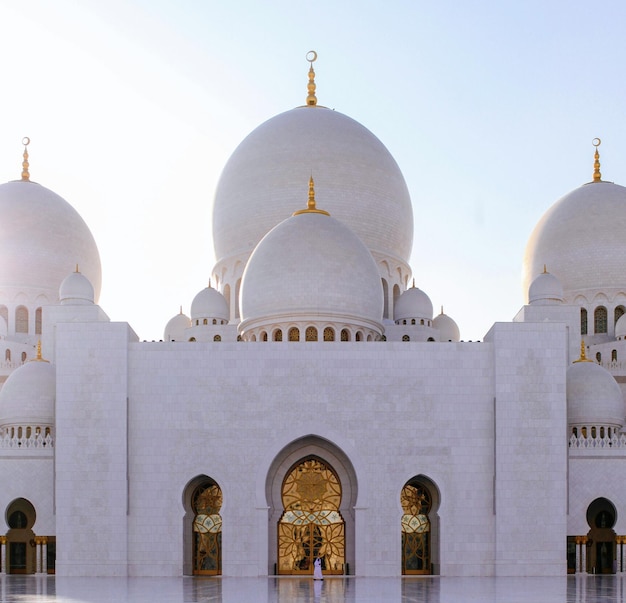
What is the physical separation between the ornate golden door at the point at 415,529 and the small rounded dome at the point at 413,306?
5.53 meters

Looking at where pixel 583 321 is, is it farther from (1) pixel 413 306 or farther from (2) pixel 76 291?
(2) pixel 76 291

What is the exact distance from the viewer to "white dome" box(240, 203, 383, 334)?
20.8 m

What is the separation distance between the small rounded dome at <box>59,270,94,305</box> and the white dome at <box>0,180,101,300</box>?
3.68 m

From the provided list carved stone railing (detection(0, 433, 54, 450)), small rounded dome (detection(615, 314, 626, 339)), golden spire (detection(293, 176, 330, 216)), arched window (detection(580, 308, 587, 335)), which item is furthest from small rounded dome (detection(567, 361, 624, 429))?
carved stone railing (detection(0, 433, 54, 450))

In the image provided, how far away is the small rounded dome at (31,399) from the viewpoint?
20.5 m

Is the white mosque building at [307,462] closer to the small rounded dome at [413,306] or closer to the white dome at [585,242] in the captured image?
the small rounded dome at [413,306]

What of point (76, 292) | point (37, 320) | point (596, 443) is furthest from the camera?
point (37, 320)

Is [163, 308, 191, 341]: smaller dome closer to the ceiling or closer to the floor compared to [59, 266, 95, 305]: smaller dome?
closer to the floor

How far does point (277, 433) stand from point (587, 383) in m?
6.21

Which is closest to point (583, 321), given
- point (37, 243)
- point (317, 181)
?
point (317, 181)

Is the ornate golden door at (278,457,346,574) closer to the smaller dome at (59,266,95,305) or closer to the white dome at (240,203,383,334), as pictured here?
the white dome at (240,203,383,334)

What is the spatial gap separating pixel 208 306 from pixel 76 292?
10.2ft

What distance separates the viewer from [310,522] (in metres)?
19.1

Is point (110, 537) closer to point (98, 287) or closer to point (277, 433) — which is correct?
point (277, 433)
